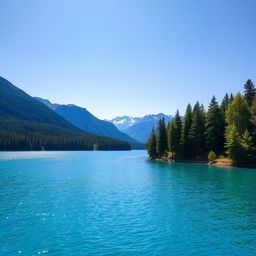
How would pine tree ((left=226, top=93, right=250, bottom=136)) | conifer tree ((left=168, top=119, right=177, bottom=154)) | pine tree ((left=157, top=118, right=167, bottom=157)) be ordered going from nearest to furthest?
pine tree ((left=226, top=93, right=250, bottom=136)), conifer tree ((left=168, top=119, right=177, bottom=154)), pine tree ((left=157, top=118, right=167, bottom=157))

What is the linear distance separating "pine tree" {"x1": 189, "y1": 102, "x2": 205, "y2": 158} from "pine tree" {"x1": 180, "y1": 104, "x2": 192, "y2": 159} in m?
2.20

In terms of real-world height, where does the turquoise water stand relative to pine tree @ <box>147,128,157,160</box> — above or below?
below

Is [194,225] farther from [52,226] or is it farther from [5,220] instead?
[5,220]

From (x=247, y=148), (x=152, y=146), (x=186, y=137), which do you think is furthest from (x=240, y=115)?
(x=152, y=146)

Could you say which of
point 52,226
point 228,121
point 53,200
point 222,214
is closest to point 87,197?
point 53,200

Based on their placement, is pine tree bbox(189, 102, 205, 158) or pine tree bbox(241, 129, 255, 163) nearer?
pine tree bbox(241, 129, 255, 163)

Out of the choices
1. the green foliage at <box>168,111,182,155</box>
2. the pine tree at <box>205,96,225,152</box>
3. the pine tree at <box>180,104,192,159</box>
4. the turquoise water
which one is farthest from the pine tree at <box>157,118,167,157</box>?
the turquoise water

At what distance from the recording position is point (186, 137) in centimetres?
10556

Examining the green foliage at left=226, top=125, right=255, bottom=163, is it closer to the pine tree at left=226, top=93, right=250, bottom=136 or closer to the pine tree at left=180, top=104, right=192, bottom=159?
the pine tree at left=226, top=93, right=250, bottom=136

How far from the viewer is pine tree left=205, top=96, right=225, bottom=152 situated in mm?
96625

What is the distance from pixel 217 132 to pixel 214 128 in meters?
2.05

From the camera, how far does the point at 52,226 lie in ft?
71.2

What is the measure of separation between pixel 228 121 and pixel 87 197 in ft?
242

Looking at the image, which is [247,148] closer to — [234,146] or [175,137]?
[234,146]
